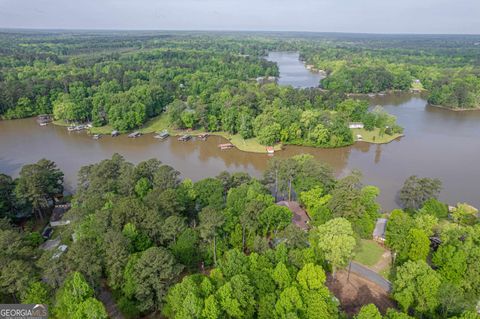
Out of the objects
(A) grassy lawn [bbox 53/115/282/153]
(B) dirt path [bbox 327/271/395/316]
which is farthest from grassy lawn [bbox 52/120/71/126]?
(B) dirt path [bbox 327/271/395/316]

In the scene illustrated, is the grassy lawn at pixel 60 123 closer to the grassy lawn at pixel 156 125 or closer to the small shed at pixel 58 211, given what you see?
the grassy lawn at pixel 156 125

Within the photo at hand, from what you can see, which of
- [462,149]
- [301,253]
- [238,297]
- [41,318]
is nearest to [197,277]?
[238,297]

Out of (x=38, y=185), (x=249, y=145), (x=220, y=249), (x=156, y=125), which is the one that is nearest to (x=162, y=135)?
(x=156, y=125)

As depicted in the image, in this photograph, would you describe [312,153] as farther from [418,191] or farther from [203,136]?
[418,191]

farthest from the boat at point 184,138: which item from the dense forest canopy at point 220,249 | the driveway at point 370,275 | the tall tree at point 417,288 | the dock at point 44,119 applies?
the tall tree at point 417,288

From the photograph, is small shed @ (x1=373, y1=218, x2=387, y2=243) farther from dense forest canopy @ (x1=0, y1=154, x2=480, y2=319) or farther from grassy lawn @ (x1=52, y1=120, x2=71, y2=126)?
grassy lawn @ (x1=52, y1=120, x2=71, y2=126)

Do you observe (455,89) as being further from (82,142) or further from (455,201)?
(82,142)
